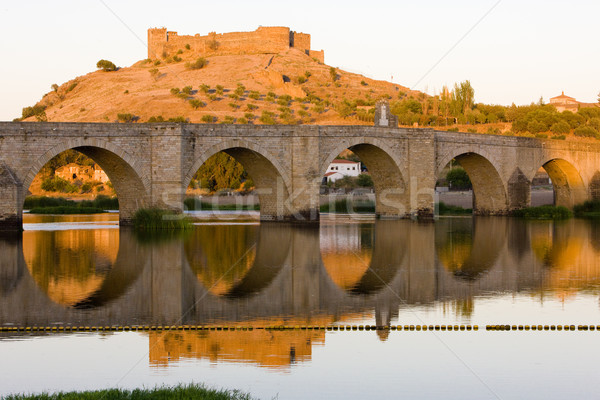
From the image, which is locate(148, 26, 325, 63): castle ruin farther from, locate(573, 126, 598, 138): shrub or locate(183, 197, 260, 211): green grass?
locate(183, 197, 260, 211): green grass

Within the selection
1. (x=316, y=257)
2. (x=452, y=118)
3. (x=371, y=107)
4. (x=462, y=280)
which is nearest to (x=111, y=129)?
(x=316, y=257)

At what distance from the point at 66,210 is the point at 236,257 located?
27029 mm

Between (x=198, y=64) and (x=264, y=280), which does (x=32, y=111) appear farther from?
(x=264, y=280)

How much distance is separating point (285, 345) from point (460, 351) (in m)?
2.02

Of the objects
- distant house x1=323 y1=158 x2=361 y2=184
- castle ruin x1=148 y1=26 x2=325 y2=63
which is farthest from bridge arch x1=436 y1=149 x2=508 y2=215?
castle ruin x1=148 y1=26 x2=325 y2=63

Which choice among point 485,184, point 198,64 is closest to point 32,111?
point 198,64

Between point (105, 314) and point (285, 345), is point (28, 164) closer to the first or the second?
point (105, 314)

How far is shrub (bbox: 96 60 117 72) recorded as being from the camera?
108m

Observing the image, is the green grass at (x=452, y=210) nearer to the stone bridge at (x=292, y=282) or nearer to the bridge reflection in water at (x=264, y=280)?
the bridge reflection in water at (x=264, y=280)

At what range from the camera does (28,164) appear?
2531 cm

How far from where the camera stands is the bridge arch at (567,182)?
147 feet

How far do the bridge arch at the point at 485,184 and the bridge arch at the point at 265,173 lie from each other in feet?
37.9

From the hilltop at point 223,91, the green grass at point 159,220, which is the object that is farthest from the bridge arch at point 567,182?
the hilltop at point 223,91

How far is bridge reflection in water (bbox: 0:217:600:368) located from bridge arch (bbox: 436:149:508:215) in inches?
578
